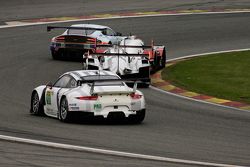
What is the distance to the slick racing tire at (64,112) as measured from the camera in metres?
19.6

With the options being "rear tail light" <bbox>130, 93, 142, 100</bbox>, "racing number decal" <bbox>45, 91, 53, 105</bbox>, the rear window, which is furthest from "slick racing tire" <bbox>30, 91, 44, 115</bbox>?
"rear tail light" <bbox>130, 93, 142, 100</bbox>

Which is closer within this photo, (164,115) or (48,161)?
(48,161)

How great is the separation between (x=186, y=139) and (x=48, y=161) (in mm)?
4299

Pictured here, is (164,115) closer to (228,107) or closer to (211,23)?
(228,107)

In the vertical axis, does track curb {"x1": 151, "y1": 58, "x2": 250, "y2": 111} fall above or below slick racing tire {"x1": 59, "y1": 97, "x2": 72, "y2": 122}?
below

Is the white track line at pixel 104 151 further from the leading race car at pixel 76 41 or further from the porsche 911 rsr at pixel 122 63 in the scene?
the leading race car at pixel 76 41

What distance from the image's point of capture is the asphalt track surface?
14641mm

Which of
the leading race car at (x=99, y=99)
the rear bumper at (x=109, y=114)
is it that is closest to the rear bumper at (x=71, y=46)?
the leading race car at (x=99, y=99)

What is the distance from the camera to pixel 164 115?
21594 mm

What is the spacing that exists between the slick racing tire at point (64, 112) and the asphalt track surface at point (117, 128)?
210 mm

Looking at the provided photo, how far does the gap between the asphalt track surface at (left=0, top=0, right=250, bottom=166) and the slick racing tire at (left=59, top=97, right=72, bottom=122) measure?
21cm

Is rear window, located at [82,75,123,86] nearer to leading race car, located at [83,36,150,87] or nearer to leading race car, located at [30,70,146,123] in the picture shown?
leading race car, located at [30,70,146,123]

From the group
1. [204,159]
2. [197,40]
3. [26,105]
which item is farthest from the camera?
[197,40]

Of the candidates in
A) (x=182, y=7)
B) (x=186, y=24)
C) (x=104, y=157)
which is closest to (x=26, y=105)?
(x=104, y=157)
